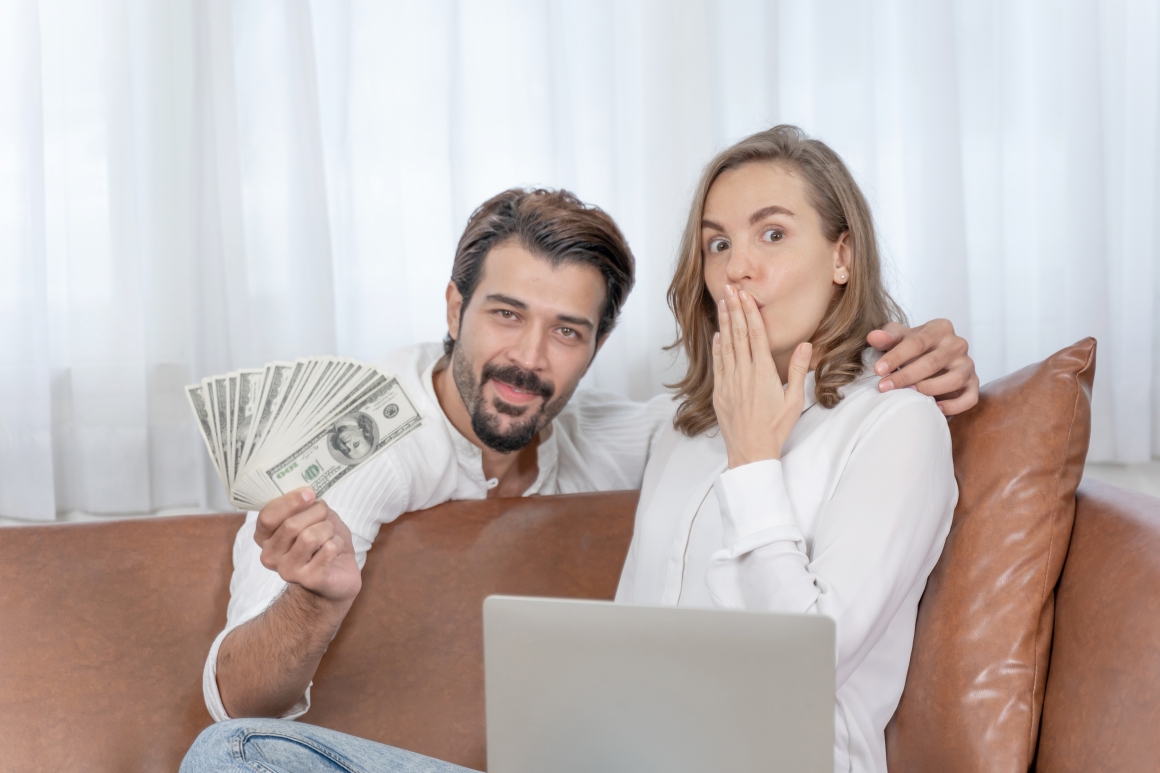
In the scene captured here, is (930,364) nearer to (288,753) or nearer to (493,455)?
(493,455)

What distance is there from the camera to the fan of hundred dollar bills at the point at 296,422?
142 centimetres

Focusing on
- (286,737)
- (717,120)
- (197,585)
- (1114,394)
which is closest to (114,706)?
(197,585)

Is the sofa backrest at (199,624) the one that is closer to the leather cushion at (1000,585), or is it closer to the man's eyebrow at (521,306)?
the man's eyebrow at (521,306)

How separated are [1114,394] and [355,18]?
235cm

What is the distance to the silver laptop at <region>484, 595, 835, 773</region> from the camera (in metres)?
0.86

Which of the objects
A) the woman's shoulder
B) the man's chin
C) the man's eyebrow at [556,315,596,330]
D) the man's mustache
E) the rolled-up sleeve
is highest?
the man's eyebrow at [556,315,596,330]

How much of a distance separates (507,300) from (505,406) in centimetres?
23

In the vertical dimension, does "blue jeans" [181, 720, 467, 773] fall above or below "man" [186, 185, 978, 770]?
below

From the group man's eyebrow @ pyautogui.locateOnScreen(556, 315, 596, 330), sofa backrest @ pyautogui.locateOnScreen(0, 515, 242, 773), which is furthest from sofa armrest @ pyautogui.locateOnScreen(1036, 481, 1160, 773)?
sofa backrest @ pyautogui.locateOnScreen(0, 515, 242, 773)

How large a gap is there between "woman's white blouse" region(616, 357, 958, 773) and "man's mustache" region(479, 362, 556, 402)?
488 millimetres

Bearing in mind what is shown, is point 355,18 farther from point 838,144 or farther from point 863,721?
point 863,721

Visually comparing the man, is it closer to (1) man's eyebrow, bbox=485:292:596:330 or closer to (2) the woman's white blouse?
(1) man's eyebrow, bbox=485:292:596:330

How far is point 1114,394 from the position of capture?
93.4 inches

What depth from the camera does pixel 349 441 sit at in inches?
57.2
